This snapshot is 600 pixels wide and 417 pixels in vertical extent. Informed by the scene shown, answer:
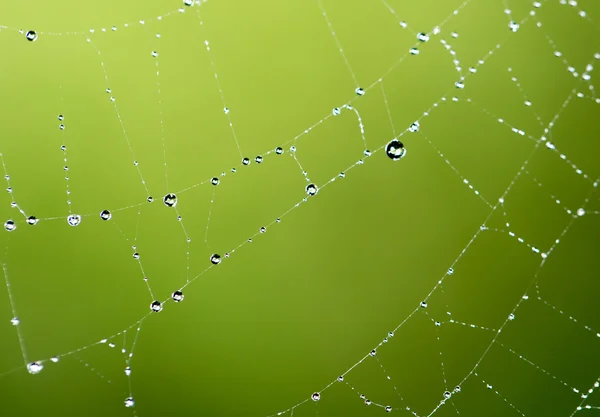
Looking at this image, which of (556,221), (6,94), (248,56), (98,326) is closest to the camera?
(6,94)

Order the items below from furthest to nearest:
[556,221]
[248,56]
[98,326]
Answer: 1. [556,221]
2. [248,56]
3. [98,326]

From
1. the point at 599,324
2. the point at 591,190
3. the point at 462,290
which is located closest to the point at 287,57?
the point at 462,290

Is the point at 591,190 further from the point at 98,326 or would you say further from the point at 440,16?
the point at 98,326

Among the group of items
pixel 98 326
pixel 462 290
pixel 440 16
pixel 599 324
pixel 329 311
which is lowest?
pixel 599 324

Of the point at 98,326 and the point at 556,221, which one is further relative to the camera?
the point at 556,221

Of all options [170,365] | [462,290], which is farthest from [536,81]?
[170,365]

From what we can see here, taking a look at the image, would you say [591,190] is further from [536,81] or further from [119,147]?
[119,147]

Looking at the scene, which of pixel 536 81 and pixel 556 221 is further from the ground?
pixel 536 81
